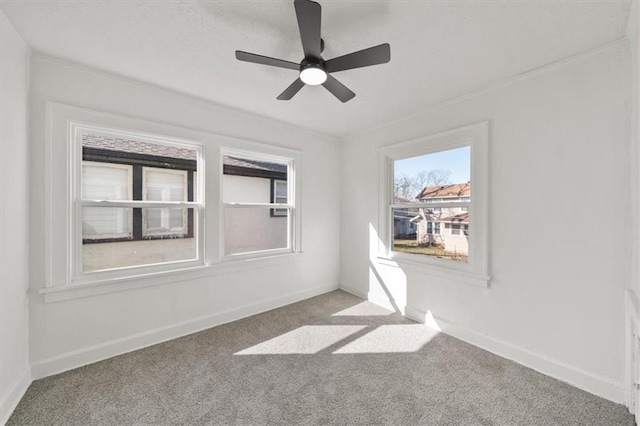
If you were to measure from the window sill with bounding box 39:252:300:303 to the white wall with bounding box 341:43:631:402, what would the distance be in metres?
2.18

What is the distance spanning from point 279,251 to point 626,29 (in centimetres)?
362

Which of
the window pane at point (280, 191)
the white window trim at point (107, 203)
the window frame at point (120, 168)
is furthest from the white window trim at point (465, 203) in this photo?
the window frame at point (120, 168)

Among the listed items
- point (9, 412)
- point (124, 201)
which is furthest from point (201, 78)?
point (9, 412)

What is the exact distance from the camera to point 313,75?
181cm

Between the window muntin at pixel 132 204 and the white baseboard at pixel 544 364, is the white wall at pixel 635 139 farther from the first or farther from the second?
the window muntin at pixel 132 204

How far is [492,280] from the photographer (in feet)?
8.23

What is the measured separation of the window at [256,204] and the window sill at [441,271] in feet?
4.70

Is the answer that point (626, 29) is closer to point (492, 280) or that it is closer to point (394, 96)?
point (394, 96)

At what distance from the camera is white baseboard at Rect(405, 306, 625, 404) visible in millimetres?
1867

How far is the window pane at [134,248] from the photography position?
236cm

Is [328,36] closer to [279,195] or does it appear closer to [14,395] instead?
[279,195]

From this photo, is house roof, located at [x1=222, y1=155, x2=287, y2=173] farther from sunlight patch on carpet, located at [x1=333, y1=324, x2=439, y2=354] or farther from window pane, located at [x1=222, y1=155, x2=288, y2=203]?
sunlight patch on carpet, located at [x1=333, y1=324, x2=439, y2=354]

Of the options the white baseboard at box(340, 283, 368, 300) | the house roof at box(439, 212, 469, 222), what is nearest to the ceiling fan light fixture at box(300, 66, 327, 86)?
the house roof at box(439, 212, 469, 222)

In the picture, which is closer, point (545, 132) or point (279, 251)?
point (545, 132)
